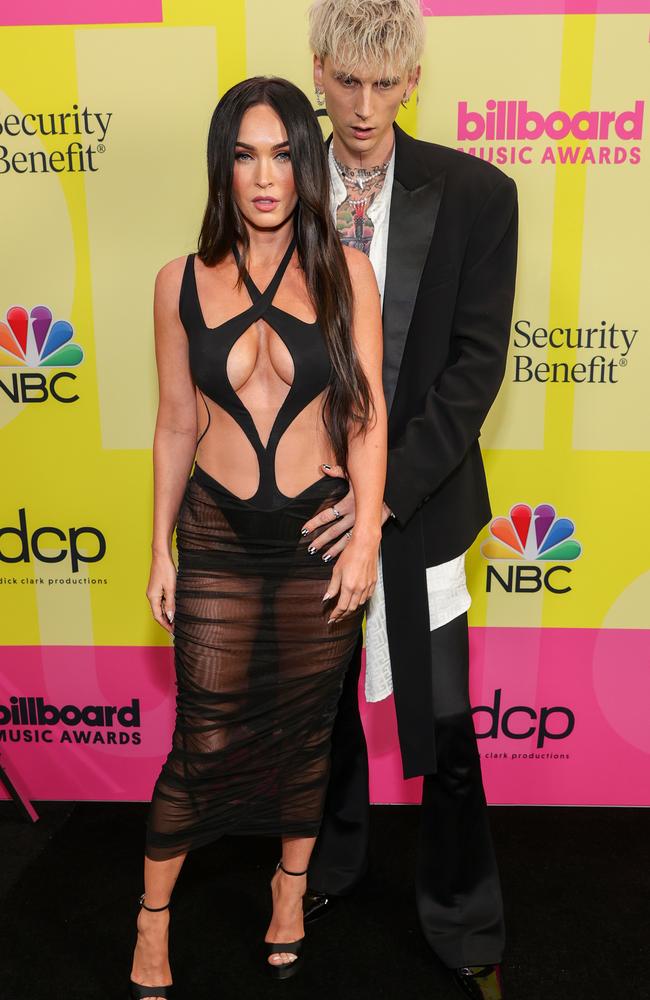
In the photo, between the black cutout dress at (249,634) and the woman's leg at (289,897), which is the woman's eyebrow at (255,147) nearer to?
the black cutout dress at (249,634)

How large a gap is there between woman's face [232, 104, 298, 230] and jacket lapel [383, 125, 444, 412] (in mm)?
245

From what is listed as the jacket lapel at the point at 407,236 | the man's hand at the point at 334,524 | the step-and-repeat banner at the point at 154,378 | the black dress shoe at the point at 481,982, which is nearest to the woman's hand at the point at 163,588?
the man's hand at the point at 334,524

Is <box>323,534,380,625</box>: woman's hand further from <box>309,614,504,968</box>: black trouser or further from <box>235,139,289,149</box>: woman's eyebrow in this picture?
<box>235,139,289,149</box>: woman's eyebrow

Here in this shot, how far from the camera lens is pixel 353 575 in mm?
1863

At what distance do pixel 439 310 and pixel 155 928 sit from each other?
1375 mm

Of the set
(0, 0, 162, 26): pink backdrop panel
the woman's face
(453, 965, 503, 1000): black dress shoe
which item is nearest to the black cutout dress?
the woman's face

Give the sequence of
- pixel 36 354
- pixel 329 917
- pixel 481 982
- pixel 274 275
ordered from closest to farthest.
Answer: pixel 274 275
pixel 481 982
pixel 329 917
pixel 36 354

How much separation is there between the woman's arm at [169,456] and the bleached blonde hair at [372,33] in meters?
0.63

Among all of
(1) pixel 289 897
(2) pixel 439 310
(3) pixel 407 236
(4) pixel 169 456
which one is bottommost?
(1) pixel 289 897

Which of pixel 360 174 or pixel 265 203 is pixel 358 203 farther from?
pixel 265 203

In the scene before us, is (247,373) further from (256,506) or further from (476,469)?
(476,469)

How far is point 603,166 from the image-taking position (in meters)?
2.44

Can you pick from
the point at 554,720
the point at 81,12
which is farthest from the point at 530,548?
the point at 81,12

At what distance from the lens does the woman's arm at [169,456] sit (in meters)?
1.91
